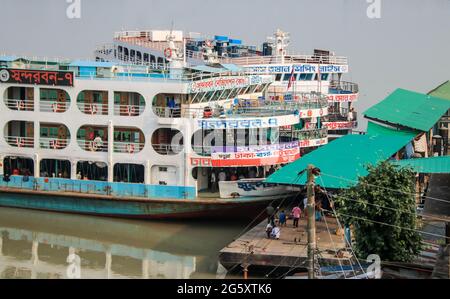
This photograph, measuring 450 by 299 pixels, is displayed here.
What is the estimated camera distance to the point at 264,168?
20094 millimetres

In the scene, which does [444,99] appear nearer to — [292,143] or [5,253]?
[292,143]

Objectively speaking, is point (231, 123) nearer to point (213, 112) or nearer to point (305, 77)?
point (213, 112)

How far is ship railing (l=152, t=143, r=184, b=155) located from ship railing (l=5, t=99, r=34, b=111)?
142 inches

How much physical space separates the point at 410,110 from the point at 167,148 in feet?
27.8

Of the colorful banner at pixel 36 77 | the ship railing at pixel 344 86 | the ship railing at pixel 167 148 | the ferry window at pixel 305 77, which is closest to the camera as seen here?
the ship railing at pixel 167 148

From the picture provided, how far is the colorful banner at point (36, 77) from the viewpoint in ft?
65.9

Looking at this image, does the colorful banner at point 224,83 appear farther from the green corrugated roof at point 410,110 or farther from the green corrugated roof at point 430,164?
the green corrugated roof at point 430,164

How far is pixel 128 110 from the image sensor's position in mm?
19641

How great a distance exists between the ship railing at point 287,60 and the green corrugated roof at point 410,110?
3208 millimetres

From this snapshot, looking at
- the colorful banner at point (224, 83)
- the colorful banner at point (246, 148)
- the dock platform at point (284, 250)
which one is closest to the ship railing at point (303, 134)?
the colorful banner at point (224, 83)

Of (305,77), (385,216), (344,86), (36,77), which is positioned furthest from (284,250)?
(344,86)

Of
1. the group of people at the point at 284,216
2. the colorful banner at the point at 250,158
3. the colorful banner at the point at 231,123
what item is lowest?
the group of people at the point at 284,216

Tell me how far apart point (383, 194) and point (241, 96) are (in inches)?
379

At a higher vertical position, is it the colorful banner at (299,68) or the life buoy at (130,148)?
the colorful banner at (299,68)
